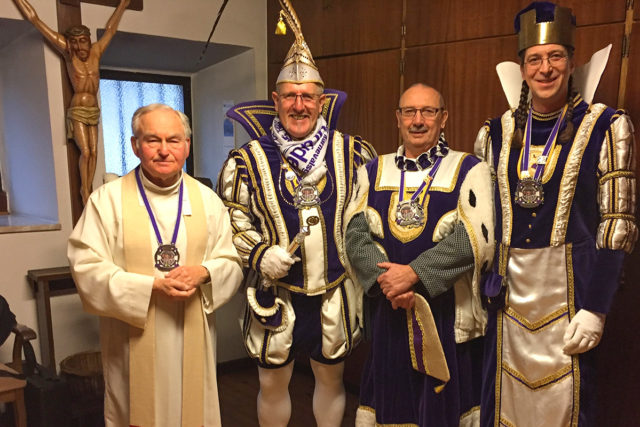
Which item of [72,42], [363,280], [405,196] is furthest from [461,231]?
[72,42]

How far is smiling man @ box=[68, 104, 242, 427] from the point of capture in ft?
5.94

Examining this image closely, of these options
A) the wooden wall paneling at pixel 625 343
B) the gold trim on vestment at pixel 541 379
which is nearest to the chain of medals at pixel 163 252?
the gold trim on vestment at pixel 541 379

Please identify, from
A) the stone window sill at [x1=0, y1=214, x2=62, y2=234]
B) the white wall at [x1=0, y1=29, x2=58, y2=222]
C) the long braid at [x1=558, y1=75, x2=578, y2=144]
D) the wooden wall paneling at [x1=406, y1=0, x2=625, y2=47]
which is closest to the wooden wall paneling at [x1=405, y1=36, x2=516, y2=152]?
the wooden wall paneling at [x1=406, y1=0, x2=625, y2=47]

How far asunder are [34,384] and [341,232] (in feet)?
5.22

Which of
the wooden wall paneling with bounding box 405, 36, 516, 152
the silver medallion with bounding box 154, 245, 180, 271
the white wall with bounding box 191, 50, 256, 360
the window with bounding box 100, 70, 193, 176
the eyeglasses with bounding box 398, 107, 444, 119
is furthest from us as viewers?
the window with bounding box 100, 70, 193, 176

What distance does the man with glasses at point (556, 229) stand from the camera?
168 centimetres

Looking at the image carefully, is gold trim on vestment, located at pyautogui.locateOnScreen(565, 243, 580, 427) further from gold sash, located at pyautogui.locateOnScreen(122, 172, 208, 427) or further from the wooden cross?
the wooden cross

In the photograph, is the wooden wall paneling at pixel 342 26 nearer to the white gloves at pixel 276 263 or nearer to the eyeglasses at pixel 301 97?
the eyeglasses at pixel 301 97

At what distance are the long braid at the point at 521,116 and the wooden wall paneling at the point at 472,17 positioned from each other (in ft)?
1.88

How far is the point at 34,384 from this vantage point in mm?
2502

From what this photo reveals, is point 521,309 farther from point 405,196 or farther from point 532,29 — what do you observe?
point 532,29

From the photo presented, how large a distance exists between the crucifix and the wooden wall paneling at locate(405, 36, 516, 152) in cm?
169

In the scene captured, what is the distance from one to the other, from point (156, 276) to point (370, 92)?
1.74 m

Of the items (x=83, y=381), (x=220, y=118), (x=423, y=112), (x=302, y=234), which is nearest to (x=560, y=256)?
(x=423, y=112)
